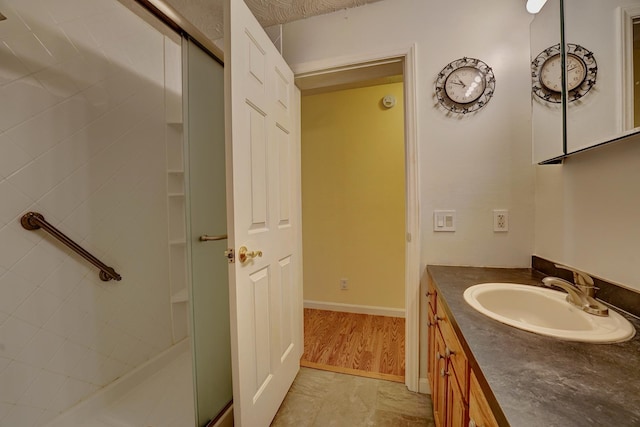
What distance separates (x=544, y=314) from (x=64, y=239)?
221 cm

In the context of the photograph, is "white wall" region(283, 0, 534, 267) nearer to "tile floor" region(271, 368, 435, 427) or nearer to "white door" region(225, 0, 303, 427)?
"white door" region(225, 0, 303, 427)

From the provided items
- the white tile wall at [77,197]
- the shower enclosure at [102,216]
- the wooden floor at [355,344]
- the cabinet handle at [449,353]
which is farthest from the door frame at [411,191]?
the white tile wall at [77,197]

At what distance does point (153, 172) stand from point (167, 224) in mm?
377

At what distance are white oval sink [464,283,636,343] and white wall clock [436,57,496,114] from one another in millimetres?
977

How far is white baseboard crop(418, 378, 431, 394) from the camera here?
4.83 feet

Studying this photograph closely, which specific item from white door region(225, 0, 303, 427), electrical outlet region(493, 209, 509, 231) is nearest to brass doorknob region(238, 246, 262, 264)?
white door region(225, 0, 303, 427)

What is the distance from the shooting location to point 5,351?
1.06 meters

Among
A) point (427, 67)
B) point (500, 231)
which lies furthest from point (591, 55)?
point (500, 231)

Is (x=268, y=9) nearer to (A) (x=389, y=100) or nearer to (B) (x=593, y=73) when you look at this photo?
(A) (x=389, y=100)

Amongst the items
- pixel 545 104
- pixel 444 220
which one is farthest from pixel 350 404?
pixel 545 104

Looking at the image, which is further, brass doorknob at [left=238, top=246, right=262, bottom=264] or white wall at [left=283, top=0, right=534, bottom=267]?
white wall at [left=283, top=0, right=534, bottom=267]

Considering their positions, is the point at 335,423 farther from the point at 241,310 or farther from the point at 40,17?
the point at 40,17

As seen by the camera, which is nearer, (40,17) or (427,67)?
(40,17)

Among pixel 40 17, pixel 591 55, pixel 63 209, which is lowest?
pixel 63 209
